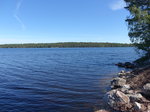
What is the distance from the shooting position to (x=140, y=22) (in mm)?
21359

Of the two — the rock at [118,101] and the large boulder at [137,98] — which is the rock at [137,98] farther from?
the rock at [118,101]

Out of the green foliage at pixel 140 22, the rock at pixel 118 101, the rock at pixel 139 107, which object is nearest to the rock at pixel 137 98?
the rock at pixel 118 101

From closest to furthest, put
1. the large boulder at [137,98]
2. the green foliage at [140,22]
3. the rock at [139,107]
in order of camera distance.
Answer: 1. the rock at [139,107]
2. the large boulder at [137,98]
3. the green foliage at [140,22]

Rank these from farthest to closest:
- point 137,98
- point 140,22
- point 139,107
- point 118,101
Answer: point 140,22 < point 118,101 < point 137,98 < point 139,107

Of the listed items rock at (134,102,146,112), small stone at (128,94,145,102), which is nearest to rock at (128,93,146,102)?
small stone at (128,94,145,102)

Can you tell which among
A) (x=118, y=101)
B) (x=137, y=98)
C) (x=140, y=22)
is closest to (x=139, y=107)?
(x=137, y=98)

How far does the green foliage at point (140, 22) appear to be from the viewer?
21078 millimetres

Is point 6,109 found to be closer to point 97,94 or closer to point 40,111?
point 40,111

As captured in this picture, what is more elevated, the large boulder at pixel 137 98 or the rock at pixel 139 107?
the large boulder at pixel 137 98

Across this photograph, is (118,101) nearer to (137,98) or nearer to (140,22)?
(137,98)

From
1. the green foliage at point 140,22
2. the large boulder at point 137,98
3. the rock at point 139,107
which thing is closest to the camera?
the rock at point 139,107

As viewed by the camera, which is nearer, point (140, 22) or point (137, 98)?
point (137, 98)

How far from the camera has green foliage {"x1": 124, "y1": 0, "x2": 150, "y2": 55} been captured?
69.2ft

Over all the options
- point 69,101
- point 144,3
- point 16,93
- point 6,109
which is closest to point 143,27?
point 144,3
